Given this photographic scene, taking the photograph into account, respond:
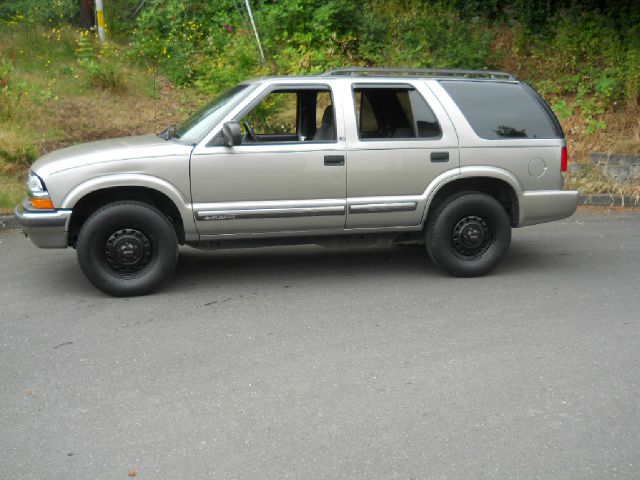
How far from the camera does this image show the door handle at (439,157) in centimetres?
704

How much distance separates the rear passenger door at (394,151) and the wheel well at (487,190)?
0.73 feet

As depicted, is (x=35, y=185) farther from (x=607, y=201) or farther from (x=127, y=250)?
(x=607, y=201)

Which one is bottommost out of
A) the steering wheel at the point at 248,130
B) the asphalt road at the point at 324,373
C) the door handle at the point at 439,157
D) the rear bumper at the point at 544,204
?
the asphalt road at the point at 324,373

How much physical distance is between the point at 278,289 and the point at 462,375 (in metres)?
2.40

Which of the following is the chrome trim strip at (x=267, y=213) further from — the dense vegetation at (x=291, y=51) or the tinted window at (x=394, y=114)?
the dense vegetation at (x=291, y=51)

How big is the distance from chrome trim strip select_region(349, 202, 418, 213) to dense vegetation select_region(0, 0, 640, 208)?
6021mm

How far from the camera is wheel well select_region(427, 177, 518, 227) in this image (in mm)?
7242

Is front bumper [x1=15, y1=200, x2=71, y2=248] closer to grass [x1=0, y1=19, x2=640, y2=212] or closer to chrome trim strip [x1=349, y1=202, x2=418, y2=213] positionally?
chrome trim strip [x1=349, y1=202, x2=418, y2=213]

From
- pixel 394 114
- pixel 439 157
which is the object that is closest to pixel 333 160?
pixel 394 114

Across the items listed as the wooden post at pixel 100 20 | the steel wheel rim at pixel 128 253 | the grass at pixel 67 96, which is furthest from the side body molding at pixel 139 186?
the wooden post at pixel 100 20

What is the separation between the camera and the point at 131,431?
416cm

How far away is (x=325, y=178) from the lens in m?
6.82

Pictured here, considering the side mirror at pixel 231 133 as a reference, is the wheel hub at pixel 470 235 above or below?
below

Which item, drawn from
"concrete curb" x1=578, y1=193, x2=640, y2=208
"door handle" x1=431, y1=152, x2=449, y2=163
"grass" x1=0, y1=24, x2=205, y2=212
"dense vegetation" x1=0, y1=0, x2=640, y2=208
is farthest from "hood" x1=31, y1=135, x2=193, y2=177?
"concrete curb" x1=578, y1=193, x2=640, y2=208
